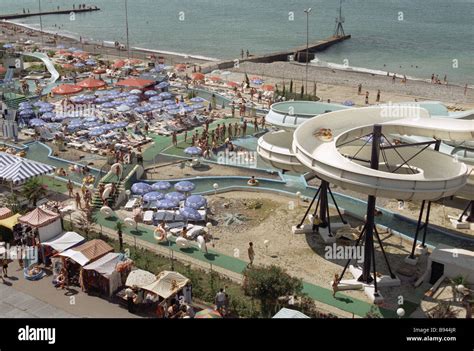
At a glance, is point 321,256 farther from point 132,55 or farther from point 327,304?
point 132,55

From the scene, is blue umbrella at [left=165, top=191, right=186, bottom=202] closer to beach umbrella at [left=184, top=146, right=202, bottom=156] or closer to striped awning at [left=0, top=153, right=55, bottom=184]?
beach umbrella at [left=184, top=146, right=202, bottom=156]

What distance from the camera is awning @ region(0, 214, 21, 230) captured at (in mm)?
22938

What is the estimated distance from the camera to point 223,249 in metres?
23.0

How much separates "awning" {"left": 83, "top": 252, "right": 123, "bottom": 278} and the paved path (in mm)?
1791

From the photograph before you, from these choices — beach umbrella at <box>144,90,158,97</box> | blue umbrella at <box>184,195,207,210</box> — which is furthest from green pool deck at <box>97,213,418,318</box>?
beach umbrella at <box>144,90,158,97</box>

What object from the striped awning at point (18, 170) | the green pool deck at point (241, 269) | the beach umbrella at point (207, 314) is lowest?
the green pool deck at point (241, 269)

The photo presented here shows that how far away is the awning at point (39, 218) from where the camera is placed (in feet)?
71.7

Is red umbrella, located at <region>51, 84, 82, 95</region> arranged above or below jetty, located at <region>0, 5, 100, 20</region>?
Result: below

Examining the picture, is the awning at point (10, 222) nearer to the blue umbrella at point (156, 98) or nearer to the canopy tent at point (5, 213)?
the canopy tent at point (5, 213)

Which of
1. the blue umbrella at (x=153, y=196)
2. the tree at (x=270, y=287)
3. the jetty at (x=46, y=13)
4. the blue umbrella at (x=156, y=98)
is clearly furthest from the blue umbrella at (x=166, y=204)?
the jetty at (x=46, y=13)

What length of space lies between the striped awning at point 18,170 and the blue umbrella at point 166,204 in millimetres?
6595
